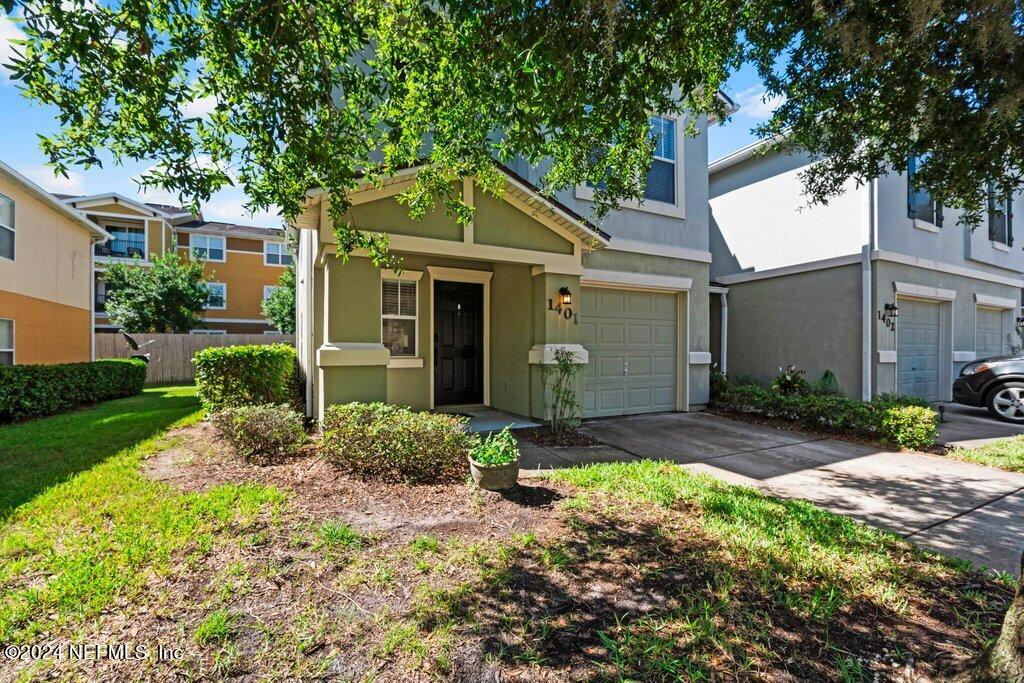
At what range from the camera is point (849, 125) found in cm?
571

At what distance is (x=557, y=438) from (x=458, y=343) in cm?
324

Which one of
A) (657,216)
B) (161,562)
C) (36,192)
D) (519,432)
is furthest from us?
(36,192)

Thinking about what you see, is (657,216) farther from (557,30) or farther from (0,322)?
(0,322)

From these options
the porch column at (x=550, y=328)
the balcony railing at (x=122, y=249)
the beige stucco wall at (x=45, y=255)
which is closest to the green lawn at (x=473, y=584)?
the porch column at (x=550, y=328)

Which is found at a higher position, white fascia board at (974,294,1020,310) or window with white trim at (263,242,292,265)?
window with white trim at (263,242,292,265)

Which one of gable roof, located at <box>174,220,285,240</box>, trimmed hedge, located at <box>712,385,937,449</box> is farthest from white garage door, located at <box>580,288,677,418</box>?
gable roof, located at <box>174,220,285,240</box>

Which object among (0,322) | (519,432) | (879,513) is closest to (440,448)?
(519,432)

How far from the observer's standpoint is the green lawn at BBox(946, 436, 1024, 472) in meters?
5.89

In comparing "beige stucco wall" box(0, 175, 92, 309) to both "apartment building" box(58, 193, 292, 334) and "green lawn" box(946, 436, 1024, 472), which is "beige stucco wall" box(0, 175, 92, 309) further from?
"green lawn" box(946, 436, 1024, 472)

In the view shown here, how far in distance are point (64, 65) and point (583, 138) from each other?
4351mm

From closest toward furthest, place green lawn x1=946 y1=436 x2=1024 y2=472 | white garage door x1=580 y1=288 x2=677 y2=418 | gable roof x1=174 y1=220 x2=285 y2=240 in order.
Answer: green lawn x1=946 y1=436 x2=1024 y2=472
white garage door x1=580 y1=288 x2=677 y2=418
gable roof x1=174 y1=220 x2=285 y2=240

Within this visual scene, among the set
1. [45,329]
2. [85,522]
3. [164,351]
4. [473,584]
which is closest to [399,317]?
[85,522]

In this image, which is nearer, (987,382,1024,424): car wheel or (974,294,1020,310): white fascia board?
(987,382,1024,424): car wheel

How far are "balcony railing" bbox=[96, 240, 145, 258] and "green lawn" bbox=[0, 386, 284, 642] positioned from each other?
21.1 metres
